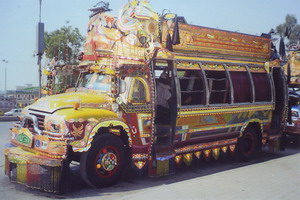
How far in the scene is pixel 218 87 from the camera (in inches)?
369

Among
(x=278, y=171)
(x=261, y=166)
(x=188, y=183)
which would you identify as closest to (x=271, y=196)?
(x=188, y=183)

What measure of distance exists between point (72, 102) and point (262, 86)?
247 inches

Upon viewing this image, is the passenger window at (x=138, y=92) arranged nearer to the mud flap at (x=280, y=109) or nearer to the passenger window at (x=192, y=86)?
the passenger window at (x=192, y=86)

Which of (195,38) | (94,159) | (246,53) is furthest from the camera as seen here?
(246,53)

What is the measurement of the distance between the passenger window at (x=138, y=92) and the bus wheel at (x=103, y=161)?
2.91 feet

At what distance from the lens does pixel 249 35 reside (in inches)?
417

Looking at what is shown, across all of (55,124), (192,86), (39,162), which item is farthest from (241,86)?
(39,162)

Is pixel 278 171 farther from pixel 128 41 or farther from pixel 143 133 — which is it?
pixel 128 41

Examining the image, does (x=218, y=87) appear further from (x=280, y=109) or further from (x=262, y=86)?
(x=280, y=109)

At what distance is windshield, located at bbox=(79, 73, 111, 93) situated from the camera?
7.52 meters

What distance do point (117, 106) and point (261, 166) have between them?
4207 mm

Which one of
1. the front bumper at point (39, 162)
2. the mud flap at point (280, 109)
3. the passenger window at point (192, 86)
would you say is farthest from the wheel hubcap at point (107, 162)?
the mud flap at point (280, 109)

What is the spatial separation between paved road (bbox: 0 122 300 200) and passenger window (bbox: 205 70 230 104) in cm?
186

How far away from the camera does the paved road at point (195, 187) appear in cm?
599
